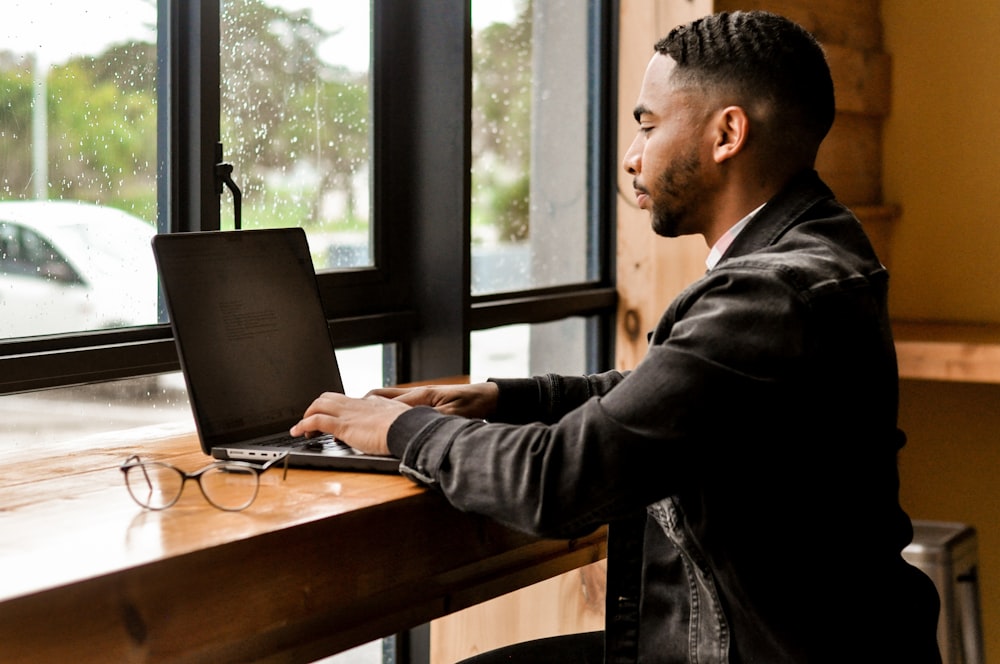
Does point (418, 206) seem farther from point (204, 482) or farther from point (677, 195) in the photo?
point (204, 482)

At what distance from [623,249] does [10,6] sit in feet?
5.20

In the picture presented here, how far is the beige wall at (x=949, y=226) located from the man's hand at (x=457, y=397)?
6.35 ft

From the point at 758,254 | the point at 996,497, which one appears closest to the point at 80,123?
the point at 758,254

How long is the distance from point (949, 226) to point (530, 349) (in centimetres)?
126

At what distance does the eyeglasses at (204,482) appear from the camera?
47.6 inches

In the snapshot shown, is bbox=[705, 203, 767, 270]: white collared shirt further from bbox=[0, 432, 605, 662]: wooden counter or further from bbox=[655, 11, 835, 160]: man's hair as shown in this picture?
bbox=[0, 432, 605, 662]: wooden counter

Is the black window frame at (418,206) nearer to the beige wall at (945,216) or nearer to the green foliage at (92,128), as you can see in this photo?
the green foliage at (92,128)

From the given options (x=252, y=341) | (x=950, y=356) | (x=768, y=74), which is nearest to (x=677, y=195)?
(x=768, y=74)

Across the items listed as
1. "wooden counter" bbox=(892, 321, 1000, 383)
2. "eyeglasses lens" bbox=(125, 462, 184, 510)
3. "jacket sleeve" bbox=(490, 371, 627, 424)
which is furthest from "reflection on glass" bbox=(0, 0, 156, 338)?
"wooden counter" bbox=(892, 321, 1000, 383)

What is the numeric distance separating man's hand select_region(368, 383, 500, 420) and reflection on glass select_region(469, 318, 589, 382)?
2.63 ft

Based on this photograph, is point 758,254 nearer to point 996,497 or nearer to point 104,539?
point 104,539

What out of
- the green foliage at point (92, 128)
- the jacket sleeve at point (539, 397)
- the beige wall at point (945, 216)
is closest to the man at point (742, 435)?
the jacket sleeve at point (539, 397)

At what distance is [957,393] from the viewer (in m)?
3.16

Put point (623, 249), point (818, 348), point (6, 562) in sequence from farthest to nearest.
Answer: point (623, 249)
point (818, 348)
point (6, 562)
